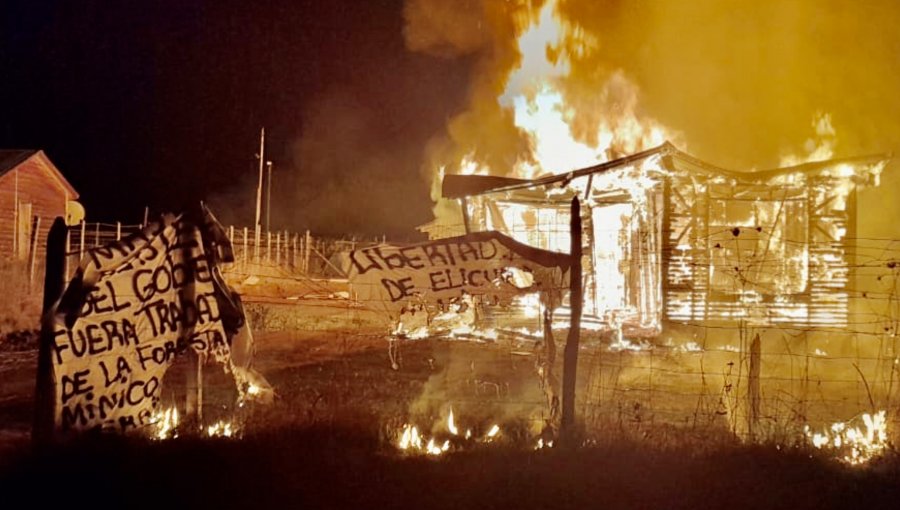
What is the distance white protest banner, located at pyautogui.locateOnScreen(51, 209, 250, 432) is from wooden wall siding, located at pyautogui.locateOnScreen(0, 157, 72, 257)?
21200 mm

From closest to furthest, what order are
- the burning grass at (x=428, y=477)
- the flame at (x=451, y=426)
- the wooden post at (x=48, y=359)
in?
the burning grass at (x=428, y=477), the wooden post at (x=48, y=359), the flame at (x=451, y=426)

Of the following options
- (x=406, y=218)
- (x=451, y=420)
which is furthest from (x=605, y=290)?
(x=406, y=218)

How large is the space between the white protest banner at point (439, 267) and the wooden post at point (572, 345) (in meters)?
0.62

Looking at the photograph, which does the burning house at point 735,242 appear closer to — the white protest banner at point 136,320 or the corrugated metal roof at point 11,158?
the white protest banner at point 136,320

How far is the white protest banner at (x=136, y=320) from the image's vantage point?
5.74 meters

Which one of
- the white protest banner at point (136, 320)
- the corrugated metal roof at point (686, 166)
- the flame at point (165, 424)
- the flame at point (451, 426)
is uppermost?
the corrugated metal roof at point (686, 166)

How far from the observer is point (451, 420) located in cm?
717

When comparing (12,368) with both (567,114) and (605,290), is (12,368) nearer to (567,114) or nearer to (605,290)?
(605,290)

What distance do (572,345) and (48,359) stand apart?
4825 mm

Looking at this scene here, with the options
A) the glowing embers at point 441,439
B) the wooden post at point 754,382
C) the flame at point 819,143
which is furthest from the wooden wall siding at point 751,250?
the glowing embers at point 441,439

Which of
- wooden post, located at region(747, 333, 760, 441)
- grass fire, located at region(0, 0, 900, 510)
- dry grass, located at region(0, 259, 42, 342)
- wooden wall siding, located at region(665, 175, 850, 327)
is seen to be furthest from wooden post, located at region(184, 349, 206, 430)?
wooden wall siding, located at region(665, 175, 850, 327)

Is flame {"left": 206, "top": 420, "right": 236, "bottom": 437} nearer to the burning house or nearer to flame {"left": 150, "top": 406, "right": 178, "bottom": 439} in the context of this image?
flame {"left": 150, "top": 406, "right": 178, "bottom": 439}

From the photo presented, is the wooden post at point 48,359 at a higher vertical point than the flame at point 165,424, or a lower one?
higher

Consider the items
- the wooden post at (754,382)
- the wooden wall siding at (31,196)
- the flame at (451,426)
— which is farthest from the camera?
the wooden wall siding at (31,196)
